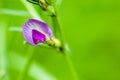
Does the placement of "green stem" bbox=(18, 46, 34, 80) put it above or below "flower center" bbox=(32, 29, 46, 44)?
below

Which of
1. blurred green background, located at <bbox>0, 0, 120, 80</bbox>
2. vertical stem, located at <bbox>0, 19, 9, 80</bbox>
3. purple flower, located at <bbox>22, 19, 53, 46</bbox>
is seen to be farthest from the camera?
blurred green background, located at <bbox>0, 0, 120, 80</bbox>

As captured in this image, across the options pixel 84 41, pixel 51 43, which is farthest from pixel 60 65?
pixel 51 43

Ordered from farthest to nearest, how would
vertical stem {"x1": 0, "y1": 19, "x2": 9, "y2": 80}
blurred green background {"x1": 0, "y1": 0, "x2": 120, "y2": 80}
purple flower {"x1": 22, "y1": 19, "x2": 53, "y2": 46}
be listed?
blurred green background {"x1": 0, "y1": 0, "x2": 120, "y2": 80} < vertical stem {"x1": 0, "y1": 19, "x2": 9, "y2": 80} < purple flower {"x1": 22, "y1": 19, "x2": 53, "y2": 46}

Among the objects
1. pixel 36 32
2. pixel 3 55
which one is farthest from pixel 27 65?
pixel 36 32

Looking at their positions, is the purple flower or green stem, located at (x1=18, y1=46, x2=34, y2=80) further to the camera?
green stem, located at (x1=18, y1=46, x2=34, y2=80)

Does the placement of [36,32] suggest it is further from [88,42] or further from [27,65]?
[88,42]

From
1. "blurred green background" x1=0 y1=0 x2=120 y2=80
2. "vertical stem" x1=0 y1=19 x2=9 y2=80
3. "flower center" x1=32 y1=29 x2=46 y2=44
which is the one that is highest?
"flower center" x1=32 y1=29 x2=46 y2=44

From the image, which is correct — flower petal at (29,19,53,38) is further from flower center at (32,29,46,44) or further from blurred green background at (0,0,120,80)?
blurred green background at (0,0,120,80)

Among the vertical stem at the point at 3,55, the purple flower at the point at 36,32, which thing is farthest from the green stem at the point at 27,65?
the purple flower at the point at 36,32

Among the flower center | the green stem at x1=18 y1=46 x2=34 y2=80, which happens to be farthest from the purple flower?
the green stem at x1=18 y1=46 x2=34 y2=80
